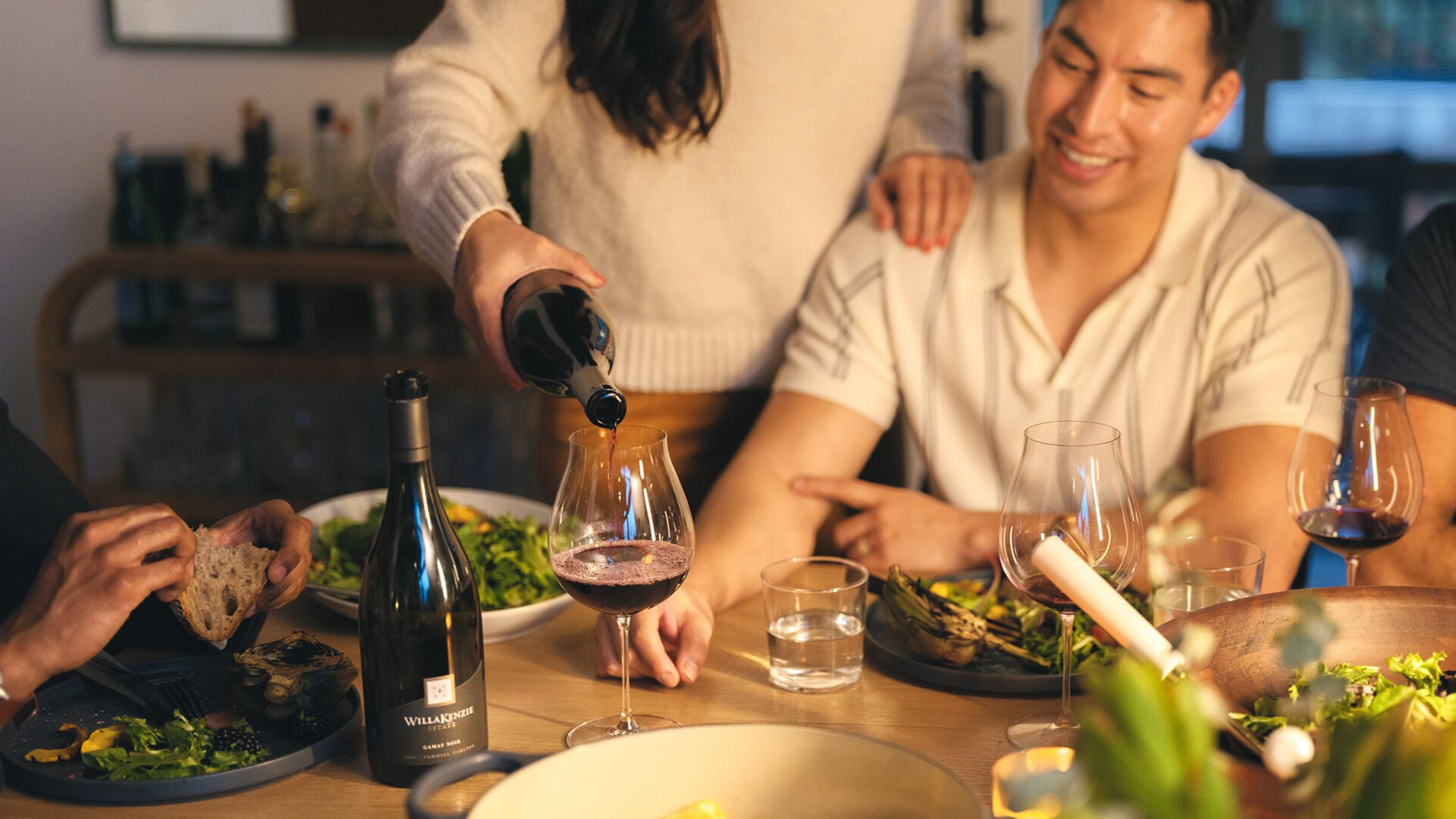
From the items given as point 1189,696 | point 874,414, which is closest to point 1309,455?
point 874,414

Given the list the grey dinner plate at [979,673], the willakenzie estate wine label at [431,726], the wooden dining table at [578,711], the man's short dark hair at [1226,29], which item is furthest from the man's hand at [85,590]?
the man's short dark hair at [1226,29]

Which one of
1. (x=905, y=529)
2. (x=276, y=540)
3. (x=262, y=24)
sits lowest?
(x=905, y=529)

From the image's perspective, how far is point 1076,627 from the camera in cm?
117

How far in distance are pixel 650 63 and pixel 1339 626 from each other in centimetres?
102

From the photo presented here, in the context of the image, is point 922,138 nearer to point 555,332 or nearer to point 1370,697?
point 555,332

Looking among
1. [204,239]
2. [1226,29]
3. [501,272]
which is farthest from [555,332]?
[204,239]

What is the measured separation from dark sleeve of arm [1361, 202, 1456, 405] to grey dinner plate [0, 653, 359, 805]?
120 centimetres

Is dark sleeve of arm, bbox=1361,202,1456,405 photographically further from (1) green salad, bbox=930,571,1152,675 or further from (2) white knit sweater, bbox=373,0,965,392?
(2) white knit sweater, bbox=373,0,965,392

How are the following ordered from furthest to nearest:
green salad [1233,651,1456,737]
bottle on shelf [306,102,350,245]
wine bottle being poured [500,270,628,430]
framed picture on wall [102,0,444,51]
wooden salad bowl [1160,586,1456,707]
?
framed picture on wall [102,0,444,51] < bottle on shelf [306,102,350,245] < wine bottle being poured [500,270,628,430] < wooden salad bowl [1160,586,1456,707] < green salad [1233,651,1456,737]

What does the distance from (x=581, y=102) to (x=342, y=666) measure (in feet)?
2.93

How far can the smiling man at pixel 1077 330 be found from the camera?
1.53 m

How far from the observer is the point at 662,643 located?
1.21 metres

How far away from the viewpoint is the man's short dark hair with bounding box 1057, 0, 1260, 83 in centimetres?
155

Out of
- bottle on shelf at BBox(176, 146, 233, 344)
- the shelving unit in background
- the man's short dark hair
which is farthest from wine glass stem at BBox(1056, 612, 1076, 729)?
bottle on shelf at BBox(176, 146, 233, 344)
